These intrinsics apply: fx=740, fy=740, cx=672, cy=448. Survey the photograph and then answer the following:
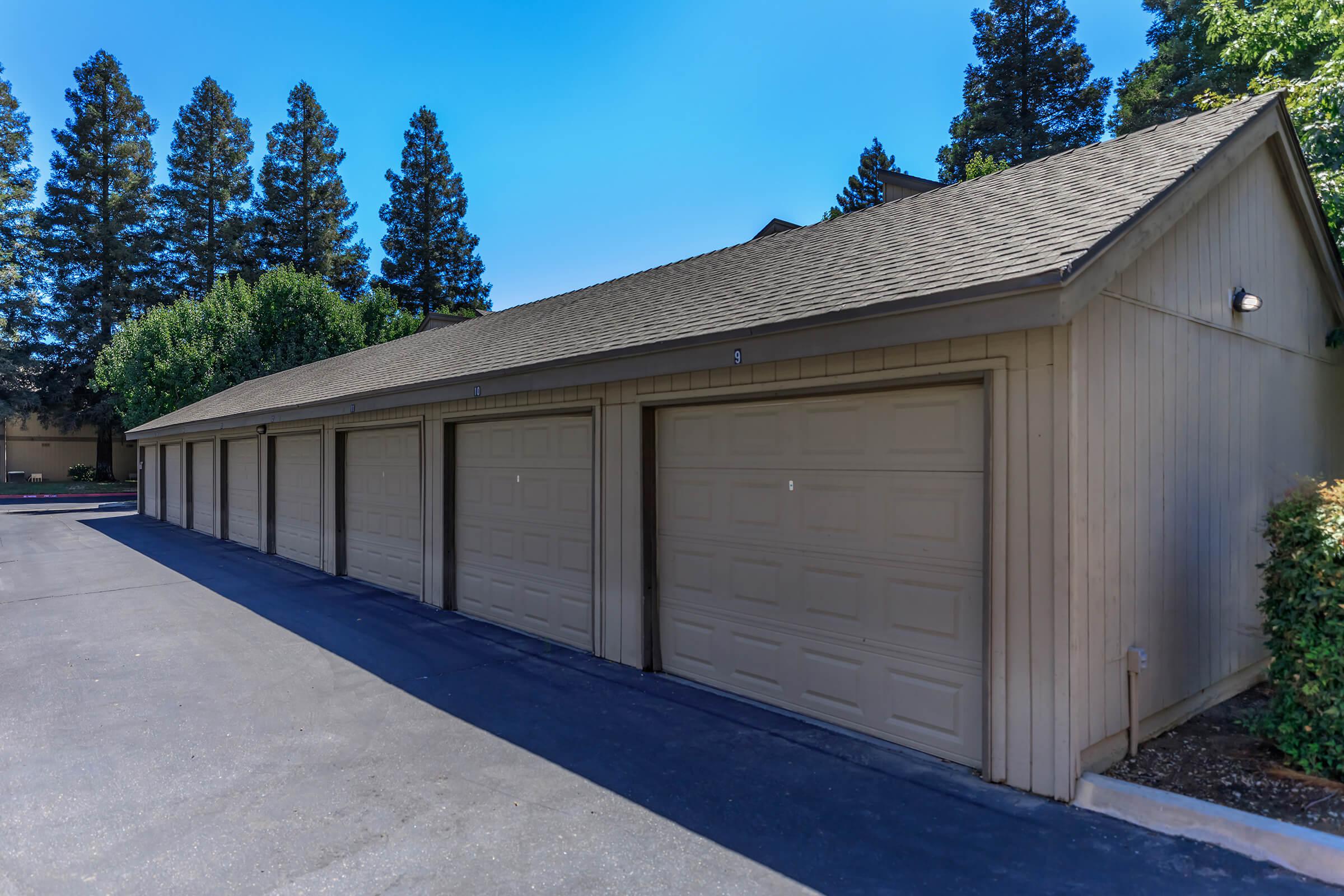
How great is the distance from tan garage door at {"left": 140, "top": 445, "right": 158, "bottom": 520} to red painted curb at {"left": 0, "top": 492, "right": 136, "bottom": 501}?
10070 mm

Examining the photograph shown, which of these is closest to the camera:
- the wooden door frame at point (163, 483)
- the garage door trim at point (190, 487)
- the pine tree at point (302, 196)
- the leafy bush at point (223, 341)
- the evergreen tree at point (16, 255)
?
the garage door trim at point (190, 487)

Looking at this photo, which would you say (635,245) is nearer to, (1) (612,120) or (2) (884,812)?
(1) (612,120)

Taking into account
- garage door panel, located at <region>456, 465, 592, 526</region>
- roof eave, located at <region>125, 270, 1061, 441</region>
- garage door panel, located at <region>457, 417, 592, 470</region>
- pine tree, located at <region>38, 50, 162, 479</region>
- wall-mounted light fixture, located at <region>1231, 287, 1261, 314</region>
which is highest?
pine tree, located at <region>38, 50, 162, 479</region>

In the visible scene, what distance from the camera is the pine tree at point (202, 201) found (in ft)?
121

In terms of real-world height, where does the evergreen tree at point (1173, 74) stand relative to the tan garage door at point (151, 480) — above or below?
above

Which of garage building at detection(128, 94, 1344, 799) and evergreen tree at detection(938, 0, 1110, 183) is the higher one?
evergreen tree at detection(938, 0, 1110, 183)

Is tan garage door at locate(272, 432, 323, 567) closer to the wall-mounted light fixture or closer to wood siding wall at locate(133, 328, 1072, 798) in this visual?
wood siding wall at locate(133, 328, 1072, 798)

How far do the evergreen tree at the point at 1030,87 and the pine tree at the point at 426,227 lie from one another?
24.9 m

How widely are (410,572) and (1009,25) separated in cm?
3070

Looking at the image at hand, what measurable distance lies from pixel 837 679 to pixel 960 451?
68.3 inches

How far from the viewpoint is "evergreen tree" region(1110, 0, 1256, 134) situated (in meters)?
21.1

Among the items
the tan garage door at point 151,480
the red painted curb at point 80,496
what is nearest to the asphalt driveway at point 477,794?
the tan garage door at point 151,480

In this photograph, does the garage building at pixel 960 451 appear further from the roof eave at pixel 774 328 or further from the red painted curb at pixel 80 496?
the red painted curb at pixel 80 496

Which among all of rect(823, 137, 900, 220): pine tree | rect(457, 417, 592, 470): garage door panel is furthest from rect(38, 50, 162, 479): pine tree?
rect(457, 417, 592, 470): garage door panel
